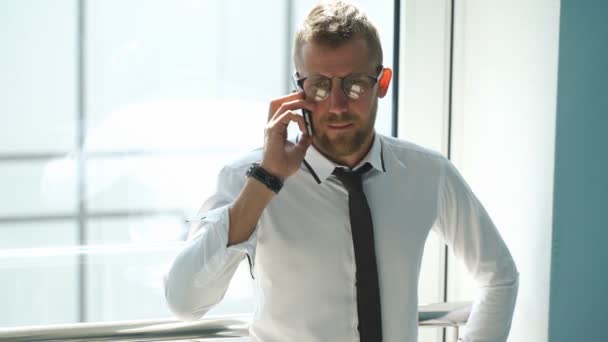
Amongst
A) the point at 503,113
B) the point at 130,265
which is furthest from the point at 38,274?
the point at 503,113

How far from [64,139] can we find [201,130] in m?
0.36

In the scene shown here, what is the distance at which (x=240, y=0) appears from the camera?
93.3 inches

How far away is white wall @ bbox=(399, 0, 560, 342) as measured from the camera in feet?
6.64

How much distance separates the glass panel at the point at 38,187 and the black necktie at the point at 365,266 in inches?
33.1

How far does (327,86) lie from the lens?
1.71m

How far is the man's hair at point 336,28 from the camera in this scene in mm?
1719

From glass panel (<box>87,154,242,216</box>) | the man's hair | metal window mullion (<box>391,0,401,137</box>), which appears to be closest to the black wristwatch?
the man's hair

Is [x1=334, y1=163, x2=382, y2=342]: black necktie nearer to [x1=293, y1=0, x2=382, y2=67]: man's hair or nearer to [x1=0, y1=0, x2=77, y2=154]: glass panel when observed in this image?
[x1=293, y1=0, x2=382, y2=67]: man's hair

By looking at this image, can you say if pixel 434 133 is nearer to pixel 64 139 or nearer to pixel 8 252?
pixel 64 139

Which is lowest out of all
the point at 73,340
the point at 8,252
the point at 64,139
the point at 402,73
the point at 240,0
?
the point at 73,340

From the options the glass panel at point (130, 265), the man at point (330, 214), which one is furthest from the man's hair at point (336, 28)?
the glass panel at point (130, 265)

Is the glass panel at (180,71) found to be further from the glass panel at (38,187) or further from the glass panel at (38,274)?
the glass panel at (38,274)

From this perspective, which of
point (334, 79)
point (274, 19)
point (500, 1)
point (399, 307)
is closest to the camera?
point (334, 79)

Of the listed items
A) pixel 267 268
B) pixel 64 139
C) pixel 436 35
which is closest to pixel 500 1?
pixel 436 35
